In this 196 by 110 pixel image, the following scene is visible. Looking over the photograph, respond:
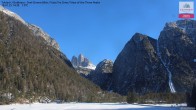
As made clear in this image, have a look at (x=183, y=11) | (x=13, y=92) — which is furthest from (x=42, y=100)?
(x=183, y=11)

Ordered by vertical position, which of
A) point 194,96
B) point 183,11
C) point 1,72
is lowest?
point 194,96

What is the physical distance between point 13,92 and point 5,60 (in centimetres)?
3355

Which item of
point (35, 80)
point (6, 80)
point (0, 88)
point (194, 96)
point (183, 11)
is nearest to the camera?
point (183, 11)

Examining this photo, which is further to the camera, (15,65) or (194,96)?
(15,65)

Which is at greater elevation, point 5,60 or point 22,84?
point 5,60

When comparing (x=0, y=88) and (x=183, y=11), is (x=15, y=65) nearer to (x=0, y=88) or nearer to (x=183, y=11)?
(x=0, y=88)

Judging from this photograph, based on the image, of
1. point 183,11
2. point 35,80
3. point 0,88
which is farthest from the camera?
point 35,80

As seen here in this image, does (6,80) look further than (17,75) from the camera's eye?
No

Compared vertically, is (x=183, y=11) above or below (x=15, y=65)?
below

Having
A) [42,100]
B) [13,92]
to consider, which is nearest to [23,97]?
[13,92]

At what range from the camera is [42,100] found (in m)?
179

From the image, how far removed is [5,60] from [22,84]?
58.8 ft

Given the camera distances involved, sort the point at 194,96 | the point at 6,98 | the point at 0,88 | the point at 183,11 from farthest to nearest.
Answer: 1. the point at 0,88
2. the point at 6,98
3. the point at 194,96
4. the point at 183,11

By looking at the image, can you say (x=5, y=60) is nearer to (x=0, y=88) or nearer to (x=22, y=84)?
(x=22, y=84)
